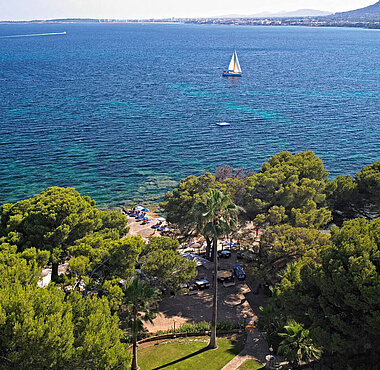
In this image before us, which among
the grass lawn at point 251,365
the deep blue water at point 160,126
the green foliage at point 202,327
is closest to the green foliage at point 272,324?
the grass lawn at point 251,365

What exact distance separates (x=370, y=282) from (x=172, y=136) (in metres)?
69.5

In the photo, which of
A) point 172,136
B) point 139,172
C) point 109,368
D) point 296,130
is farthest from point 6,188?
point 296,130

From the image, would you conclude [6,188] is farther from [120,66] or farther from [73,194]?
[120,66]

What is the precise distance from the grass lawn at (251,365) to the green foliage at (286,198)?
1494 centimetres

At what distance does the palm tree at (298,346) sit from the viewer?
24.5 metres

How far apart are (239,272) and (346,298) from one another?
61.8 ft

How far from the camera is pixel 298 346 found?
2455 cm

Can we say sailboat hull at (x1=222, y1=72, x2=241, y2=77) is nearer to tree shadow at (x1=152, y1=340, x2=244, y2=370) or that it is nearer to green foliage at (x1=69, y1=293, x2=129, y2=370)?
tree shadow at (x1=152, y1=340, x2=244, y2=370)

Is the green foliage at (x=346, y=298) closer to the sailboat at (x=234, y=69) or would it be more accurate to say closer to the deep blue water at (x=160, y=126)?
the deep blue water at (x=160, y=126)

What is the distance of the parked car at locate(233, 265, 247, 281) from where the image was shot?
40781 mm

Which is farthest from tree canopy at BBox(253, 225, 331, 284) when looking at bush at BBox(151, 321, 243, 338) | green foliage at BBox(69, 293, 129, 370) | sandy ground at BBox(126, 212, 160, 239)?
sandy ground at BBox(126, 212, 160, 239)

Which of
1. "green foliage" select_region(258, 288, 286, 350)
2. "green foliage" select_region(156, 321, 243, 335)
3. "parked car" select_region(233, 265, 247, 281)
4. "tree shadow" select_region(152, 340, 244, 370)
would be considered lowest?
"parked car" select_region(233, 265, 247, 281)

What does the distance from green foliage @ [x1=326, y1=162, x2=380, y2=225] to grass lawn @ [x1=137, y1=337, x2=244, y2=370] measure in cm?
2322

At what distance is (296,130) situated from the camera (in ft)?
303
